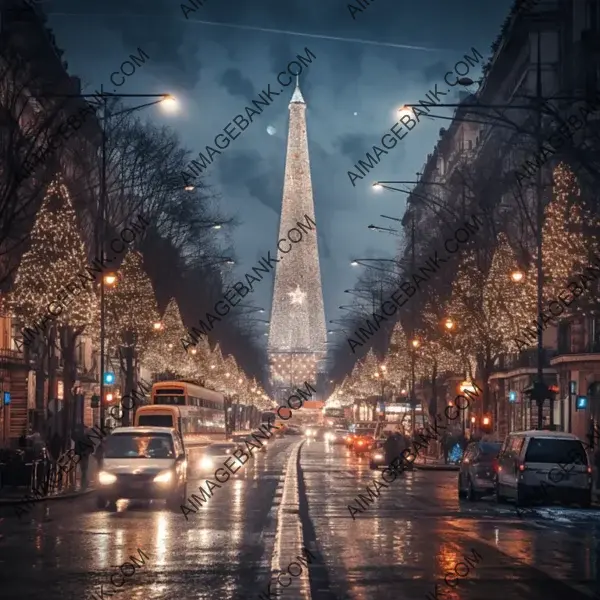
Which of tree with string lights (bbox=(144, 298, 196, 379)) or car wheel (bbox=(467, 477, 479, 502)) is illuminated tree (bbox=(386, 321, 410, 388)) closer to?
tree with string lights (bbox=(144, 298, 196, 379))

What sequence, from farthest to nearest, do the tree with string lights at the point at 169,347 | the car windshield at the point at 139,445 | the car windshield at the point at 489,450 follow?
the tree with string lights at the point at 169,347 < the car windshield at the point at 489,450 < the car windshield at the point at 139,445

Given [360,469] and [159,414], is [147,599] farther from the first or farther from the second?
[159,414]

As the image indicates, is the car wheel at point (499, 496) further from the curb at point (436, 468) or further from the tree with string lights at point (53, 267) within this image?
the curb at point (436, 468)

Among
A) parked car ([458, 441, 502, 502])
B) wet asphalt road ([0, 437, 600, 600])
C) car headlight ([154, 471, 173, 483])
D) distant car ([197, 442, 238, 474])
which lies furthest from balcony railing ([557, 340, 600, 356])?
car headlight ([154, 471, 173, 483])

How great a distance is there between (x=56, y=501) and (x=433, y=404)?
43.3 m

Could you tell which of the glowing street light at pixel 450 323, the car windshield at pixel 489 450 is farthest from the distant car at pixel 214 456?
the car windshield at pixel 489 450

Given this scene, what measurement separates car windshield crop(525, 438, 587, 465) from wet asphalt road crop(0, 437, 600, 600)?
4.33 ft

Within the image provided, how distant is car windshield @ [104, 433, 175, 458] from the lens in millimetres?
33406

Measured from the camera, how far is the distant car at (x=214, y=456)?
61525mm

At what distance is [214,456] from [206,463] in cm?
827

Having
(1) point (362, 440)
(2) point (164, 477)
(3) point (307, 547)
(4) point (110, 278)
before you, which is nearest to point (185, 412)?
(1) point (362, 440)

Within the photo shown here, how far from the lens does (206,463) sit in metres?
64.6

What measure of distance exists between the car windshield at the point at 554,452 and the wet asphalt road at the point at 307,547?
132cm

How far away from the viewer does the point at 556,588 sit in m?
17.1
